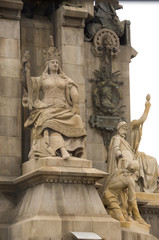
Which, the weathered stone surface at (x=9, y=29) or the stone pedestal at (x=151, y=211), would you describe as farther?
the stone pedestal at (x=151, y=211)

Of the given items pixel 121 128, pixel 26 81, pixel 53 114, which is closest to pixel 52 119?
pixel 53 114

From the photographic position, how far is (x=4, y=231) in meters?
11.7

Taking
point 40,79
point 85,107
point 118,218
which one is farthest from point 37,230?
point 85,107

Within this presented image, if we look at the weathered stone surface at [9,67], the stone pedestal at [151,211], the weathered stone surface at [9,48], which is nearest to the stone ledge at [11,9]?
the weathered stone surface at [9,48]

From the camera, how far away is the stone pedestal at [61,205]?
1046 centimetres

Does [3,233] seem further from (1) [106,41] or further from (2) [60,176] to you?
(1) [106,41]

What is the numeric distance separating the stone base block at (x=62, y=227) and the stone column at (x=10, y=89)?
213 cm

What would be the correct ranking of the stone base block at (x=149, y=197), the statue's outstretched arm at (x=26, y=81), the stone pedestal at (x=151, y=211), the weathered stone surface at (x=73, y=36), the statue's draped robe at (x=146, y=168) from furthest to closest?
the statue's draped robe at (x=146, y=168), the stone base block at (x=149, y=197), the stone pedestal at (x=151, y=211), the weathered stone surface at (x=73, y=36), the statue's outstretched arm at (x=26, y=81)

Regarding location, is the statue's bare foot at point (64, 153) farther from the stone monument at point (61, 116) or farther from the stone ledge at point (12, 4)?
the stone ledge at point (12, 4)

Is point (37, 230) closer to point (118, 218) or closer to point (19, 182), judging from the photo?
point (19, 182)

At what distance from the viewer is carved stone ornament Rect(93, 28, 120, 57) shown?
15.1m

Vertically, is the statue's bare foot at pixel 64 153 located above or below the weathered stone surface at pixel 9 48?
below

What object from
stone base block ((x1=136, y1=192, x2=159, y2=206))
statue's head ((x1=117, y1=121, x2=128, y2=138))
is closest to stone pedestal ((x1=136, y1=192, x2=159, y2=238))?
stone base block ((x1=136, y1=192, x2=159, y2=206))

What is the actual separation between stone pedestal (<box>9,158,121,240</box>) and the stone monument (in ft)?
0.07
